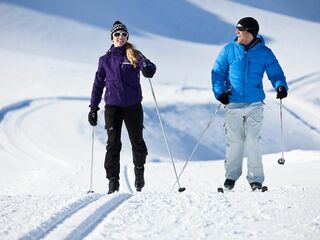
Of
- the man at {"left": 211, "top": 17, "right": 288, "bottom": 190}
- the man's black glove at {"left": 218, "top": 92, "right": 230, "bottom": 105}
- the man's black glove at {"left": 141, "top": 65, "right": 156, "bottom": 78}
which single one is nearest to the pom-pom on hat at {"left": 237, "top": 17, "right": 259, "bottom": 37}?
the man at {"left": 211, "top": 17, "right": 288, "bottom": 190}

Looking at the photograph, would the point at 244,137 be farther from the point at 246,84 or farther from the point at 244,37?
the point at 244,37

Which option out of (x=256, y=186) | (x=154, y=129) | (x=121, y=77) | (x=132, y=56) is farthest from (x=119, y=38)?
(x=154, y=129)

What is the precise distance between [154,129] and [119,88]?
33.6 ft

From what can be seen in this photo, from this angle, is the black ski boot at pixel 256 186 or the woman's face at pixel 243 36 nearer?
the woman's face at pixel 243 36

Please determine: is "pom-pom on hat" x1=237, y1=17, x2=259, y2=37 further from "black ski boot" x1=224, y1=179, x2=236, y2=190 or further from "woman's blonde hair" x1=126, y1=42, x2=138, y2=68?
"black ski boot" x1=224, y1=179, x2=236, y2=190

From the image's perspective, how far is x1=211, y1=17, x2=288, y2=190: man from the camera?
5.15 m

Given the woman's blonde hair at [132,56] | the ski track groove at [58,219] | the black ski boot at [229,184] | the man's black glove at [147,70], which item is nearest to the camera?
the ski track groove at [58,219]

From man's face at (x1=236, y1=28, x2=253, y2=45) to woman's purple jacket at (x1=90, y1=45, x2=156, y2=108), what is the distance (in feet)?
2.68

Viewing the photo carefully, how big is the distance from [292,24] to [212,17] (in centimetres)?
484

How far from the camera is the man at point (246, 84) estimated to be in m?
5.15

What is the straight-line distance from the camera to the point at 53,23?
31.1 m

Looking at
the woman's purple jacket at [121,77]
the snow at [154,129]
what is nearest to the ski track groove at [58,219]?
the snow at [154,129]

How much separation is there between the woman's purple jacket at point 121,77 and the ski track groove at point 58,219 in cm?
111

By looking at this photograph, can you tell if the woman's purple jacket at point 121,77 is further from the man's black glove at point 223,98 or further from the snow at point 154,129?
the snow at point 154,129
